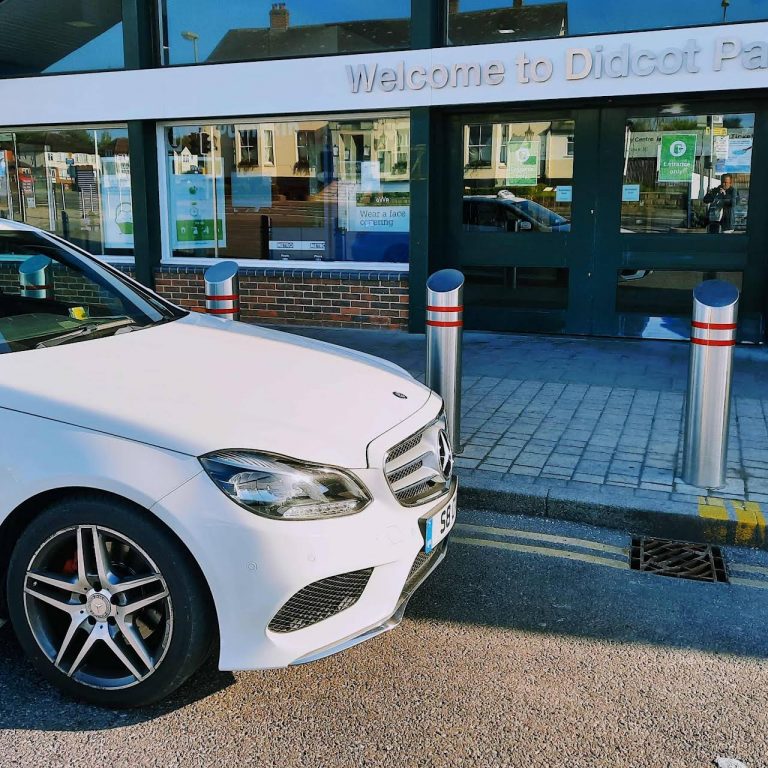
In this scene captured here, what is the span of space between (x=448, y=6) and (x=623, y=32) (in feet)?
6.12

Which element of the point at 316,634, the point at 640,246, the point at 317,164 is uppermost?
the point at 317,164

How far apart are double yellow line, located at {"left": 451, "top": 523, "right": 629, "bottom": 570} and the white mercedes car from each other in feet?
4.00

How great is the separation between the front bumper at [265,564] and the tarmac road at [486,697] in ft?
0.95

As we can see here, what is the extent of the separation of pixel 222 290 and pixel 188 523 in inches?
156

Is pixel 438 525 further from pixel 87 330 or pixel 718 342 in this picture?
pixel 718 342

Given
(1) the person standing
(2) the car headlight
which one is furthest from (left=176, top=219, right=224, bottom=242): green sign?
(2) the car headlight

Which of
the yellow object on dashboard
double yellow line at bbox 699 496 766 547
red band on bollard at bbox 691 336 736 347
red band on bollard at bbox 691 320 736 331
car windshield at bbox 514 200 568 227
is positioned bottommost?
double yellow line at bbox 699 496 766 547

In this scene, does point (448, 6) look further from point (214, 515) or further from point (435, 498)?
point (214, 515)

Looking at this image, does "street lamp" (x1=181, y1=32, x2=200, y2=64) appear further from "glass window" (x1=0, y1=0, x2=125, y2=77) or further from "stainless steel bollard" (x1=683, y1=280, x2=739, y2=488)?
"stainless steel bollard" (x1=683, y1=280, x2=739, y2=488)

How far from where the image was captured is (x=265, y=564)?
272 centimetres

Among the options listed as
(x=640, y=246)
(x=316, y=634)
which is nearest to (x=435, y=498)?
(x=316, y=634)

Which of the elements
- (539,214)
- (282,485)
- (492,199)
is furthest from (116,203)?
(282,485)

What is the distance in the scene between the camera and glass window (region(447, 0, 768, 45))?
8.16m

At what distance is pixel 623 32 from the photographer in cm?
834
